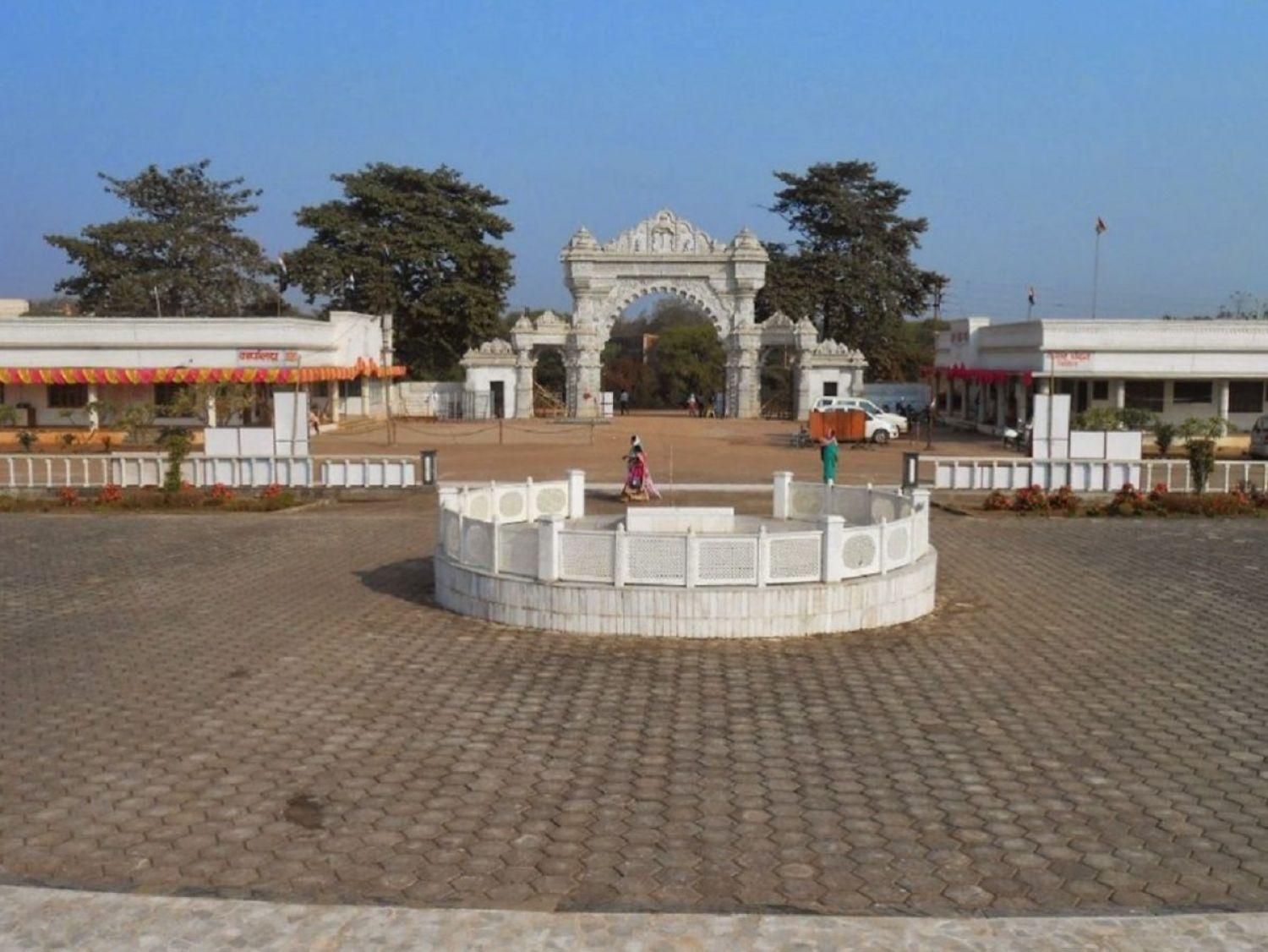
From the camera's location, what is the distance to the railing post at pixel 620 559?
11641 mm

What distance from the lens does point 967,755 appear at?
27.1ft

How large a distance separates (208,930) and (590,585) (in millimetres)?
6407

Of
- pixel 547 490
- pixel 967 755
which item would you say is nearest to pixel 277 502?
pixel 547 490

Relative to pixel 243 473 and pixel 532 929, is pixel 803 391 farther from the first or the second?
pixel 532 929

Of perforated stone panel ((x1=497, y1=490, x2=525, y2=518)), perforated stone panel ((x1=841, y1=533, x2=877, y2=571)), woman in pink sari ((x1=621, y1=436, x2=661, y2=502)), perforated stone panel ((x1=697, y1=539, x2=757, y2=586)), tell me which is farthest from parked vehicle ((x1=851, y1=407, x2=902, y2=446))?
perforated stone panel ((x1=697, y1=539, x2=757, y2=586))

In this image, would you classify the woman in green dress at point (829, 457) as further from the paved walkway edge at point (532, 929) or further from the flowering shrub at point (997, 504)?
A: the paved walkway edge at point (532, 929)

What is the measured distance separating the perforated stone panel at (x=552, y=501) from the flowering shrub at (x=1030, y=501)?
883 cm

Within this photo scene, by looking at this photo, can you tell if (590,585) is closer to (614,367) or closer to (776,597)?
(776,597)

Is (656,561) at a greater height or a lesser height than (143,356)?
lesser

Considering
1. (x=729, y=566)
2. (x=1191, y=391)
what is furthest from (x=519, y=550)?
(x=1191, y=391)

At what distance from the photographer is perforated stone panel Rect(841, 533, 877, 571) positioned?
39.8 feet

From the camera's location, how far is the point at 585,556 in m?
11.9

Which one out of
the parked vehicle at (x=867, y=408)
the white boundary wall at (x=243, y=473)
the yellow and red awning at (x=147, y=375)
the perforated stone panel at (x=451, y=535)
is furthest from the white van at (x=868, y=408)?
the perforated stone panel at (x=451, y=535)

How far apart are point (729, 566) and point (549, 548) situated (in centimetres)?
174
